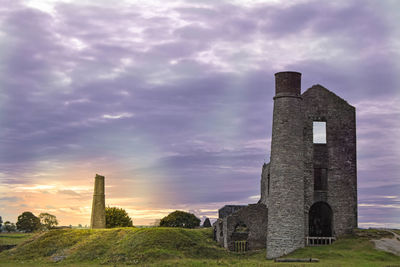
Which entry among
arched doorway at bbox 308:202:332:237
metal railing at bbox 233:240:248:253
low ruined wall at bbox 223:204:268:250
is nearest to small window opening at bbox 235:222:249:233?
low ruined wall at bbox 223:204:268:250

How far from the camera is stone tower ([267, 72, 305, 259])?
3653cm

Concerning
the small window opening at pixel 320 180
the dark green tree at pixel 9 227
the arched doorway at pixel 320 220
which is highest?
the small window opening at pixel 320 180

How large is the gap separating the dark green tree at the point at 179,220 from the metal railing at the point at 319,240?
30150mm

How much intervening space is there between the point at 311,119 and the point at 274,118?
4.62 m

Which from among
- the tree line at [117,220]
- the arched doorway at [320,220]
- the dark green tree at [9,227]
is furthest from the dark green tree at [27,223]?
the arched doorway at [320,220]

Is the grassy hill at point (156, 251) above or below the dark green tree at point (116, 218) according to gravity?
below

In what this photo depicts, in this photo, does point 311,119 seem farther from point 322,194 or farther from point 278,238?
point 278,238

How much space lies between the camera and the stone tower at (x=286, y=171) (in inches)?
1438

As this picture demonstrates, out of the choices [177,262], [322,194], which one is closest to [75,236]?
[177,262]

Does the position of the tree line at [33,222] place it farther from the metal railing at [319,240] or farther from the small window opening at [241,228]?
the metal railing at [319,240]

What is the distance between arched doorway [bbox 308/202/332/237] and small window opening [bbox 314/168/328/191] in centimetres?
141

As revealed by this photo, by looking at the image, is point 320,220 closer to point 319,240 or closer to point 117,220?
point 319,240

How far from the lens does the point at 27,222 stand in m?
95.1

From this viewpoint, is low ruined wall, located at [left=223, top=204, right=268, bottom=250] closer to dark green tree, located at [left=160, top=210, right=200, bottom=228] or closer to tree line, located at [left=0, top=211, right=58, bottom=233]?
dark green tree, located at [left=160, top=210, right=200, bottom=228]
